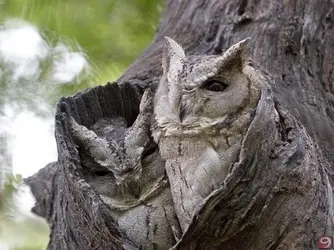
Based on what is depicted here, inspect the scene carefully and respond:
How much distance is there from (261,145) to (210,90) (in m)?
0.16

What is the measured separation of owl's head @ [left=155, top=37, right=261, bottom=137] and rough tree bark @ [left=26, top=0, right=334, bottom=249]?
0.17 ft

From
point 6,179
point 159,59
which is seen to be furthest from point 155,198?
point 6,179

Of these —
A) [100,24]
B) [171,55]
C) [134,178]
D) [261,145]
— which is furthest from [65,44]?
[261,145]

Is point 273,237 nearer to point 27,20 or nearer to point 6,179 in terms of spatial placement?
point 6,179

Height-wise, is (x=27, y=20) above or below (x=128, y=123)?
above

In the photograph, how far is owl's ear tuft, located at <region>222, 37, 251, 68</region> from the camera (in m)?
1.22

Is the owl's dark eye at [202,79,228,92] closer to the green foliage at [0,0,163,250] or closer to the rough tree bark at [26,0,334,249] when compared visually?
the rough tree bark at [26,0,334,249]

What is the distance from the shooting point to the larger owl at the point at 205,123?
3.87 feet

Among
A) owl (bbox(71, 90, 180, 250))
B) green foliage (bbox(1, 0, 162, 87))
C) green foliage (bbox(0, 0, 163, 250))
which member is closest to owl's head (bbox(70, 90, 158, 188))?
owl (bbox(71, 90, 180, 250))

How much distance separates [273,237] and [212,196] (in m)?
0.17

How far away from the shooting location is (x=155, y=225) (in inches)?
47.7

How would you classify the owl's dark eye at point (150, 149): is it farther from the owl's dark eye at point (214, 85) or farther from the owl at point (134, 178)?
the owl's dark eye at point (214, 85)

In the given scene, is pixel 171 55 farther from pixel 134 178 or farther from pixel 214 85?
pixel 134 178

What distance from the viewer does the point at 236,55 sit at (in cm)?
123
